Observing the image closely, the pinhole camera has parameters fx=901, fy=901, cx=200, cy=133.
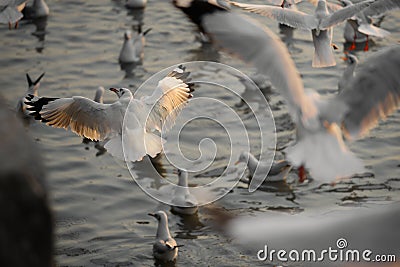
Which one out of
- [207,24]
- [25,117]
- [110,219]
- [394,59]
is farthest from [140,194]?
[394,59]

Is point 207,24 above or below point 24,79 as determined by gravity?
above

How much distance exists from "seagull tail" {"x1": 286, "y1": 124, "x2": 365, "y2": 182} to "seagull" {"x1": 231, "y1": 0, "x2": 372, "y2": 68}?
1.79 meters

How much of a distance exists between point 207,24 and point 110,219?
2503 mm

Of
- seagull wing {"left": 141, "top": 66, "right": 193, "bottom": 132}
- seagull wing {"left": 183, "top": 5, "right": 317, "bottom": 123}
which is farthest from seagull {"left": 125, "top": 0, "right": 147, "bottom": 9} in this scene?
seagull wing {"left": 183, "top": 5, "right": 317, "bottom": 123}

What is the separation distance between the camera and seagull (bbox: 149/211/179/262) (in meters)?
7.57

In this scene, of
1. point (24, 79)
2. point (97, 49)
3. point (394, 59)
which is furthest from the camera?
point (97, 49)

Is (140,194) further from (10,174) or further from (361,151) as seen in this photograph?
(10,174)

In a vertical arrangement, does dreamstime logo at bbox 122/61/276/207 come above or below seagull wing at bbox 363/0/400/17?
below

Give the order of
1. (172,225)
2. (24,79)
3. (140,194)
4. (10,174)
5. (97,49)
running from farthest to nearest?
(97,49) < (24,79) < (140,194) < (172,225) < (10,174)

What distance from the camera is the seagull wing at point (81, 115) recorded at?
7.59m

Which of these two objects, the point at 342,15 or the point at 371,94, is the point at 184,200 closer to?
the point at 342,15

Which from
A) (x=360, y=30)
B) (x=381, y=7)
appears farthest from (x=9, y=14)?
(x=381, y=7)

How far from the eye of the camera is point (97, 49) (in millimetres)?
12109

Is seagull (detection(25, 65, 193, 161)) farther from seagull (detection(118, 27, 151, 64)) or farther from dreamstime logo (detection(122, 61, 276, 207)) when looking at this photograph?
seagull (detection(118, 27, 151, 64))
